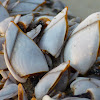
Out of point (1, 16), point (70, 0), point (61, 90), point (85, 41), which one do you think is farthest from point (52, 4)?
point (61, 90)

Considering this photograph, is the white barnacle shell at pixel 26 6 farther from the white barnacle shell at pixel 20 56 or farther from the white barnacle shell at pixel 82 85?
the white barnacle shell at pixel 82 85

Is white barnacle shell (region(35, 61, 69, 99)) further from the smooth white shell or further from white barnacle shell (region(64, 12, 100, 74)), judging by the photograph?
the smooth white shell

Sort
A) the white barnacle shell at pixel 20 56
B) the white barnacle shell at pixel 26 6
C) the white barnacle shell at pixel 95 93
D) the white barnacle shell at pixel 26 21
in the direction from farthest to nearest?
the white barnacle shell at pixel 26 6, the white barnacle shell at pixel 26 21, the white barnacle shell at pixel 20 56, the white barnacle shell at pixel 95 93

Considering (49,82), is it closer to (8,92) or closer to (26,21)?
(8,92)

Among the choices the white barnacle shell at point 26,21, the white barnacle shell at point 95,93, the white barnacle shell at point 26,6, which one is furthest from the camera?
the white barnacle shell at point 26,6

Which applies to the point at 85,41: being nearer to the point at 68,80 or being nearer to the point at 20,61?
the point at 68,80

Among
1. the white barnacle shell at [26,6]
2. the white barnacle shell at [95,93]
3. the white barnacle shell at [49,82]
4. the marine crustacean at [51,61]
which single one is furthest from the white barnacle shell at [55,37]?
the white barnacle shell at [26,6]
